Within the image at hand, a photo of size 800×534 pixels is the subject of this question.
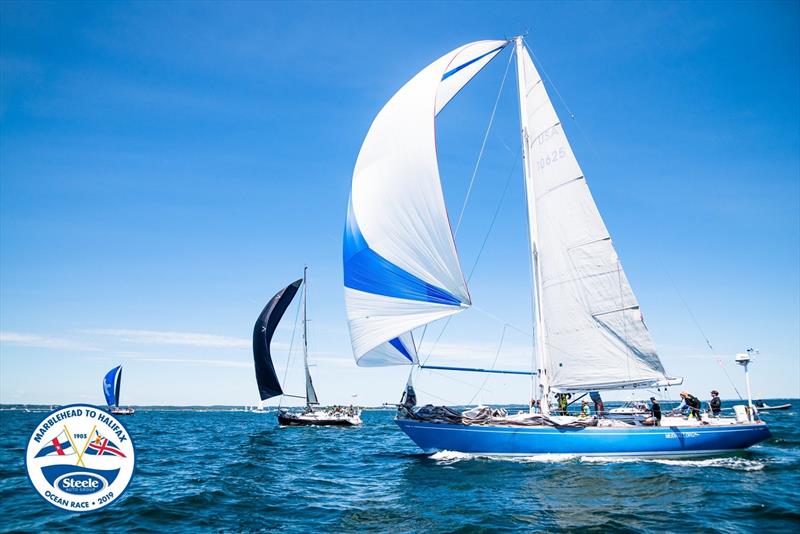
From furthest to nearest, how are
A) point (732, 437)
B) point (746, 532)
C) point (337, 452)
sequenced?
point (337, 452) → point (732, 437) → point (746, 532)

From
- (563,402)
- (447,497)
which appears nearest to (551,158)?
(563,402)

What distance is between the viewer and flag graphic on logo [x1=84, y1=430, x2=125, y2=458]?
5242 millimetres

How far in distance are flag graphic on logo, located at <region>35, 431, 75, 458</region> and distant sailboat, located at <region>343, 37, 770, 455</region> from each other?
1136 cm

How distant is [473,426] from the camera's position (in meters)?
16.9

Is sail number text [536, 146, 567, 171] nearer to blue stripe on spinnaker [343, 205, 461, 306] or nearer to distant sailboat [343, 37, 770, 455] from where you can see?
distant sailboat [343, 37, 770, 455]

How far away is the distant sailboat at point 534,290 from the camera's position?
1625 cm

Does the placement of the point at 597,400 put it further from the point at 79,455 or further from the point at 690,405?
the point at 79,455

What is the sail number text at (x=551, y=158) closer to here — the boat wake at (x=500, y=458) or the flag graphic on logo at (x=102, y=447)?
the boat wake at (x=500, y=458)

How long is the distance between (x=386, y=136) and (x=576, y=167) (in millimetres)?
7146

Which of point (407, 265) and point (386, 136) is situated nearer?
point (407, 265)

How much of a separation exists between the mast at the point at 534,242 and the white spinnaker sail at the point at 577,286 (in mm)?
85

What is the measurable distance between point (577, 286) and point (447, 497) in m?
9.10

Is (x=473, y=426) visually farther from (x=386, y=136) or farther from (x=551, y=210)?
(x=386, y=136)

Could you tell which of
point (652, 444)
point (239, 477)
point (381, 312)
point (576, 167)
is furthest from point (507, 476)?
point (576, 167)
